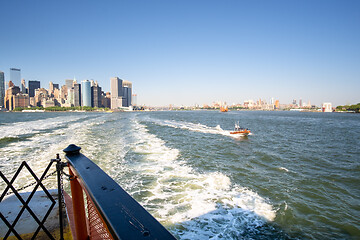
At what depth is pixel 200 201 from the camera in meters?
7.55

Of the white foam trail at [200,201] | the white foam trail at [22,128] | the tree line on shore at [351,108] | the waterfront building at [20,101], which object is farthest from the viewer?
the waterfront building at [20,101]

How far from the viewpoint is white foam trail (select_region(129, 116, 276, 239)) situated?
6.36m

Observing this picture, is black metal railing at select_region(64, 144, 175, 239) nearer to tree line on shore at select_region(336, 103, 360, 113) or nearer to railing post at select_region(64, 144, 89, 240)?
railing post at select_region(64, 144, 89, 240)

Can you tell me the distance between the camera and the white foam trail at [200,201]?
20.9 feet

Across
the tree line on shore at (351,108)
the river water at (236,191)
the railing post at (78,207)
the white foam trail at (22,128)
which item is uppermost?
the tree line on shore at (351,108)

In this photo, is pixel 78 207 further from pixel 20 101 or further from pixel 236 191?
pixel 20 101

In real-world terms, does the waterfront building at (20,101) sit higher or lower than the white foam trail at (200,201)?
higher

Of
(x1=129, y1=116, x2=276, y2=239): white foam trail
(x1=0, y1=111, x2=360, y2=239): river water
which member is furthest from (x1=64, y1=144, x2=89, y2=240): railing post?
(x1=129, y1=116, x2=276, y2=239): white foam trail

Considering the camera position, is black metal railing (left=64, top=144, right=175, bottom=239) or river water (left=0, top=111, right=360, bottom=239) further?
river water (left=0, top=111, right=360, bottom=239)

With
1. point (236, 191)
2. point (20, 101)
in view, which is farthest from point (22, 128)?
point (20, 101)

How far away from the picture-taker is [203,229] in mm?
5973

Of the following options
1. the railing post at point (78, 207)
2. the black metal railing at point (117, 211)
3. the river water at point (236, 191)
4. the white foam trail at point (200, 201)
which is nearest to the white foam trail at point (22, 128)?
the river water at point (236, 191)

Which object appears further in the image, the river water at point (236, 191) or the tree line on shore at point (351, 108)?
the tree line on shore at point (351, 108)

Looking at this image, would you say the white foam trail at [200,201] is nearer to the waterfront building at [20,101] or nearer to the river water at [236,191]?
the river water at [236,191]
